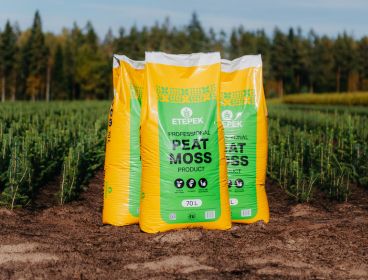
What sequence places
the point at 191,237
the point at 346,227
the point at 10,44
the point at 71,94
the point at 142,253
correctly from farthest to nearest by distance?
1. the point at 71,94
2. the point at 10,44
3. the point at 346,227
4. the point at 191,237
5. the point at 142,253

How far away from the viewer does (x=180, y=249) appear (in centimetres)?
366

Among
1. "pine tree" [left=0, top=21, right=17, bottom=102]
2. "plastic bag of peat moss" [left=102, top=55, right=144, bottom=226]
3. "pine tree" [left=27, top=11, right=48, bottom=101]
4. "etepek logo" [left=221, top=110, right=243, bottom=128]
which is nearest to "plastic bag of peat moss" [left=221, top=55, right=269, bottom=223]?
"etepek logo" [left=221, top=110, right=243, bottom=128]

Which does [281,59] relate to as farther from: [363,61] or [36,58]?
[36,58]

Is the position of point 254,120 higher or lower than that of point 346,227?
higher

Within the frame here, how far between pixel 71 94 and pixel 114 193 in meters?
64.2

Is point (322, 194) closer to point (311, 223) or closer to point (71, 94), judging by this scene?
point (311, 223)

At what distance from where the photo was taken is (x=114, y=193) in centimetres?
451

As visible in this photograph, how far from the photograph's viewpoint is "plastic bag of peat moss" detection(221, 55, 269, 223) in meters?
4.55

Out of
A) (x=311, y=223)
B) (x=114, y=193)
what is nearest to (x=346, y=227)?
(x=311, y=223)

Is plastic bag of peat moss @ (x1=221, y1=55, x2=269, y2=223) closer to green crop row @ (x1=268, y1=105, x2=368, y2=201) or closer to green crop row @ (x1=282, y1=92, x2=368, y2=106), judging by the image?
green crop row @ (x1=268, y1=105, x2=368, y2=201)

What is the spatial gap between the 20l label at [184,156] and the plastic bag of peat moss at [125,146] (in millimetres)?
414

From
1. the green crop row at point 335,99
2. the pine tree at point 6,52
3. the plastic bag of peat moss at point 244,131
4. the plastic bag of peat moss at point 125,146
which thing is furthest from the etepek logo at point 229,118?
the pine tree at point 6,52

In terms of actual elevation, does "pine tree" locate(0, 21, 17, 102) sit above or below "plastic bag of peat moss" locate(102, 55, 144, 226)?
above

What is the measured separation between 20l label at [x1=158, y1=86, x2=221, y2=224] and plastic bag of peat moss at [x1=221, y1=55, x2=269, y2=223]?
453 mm
